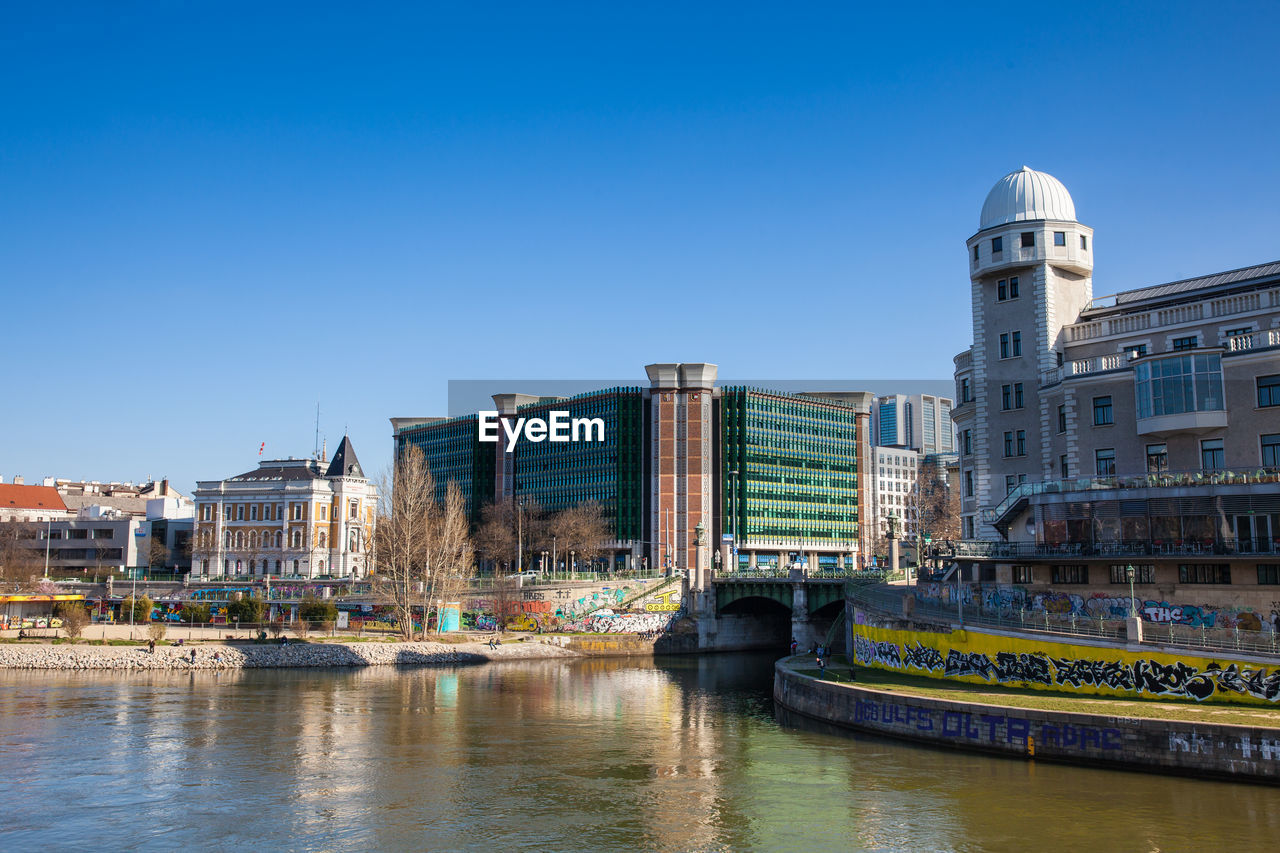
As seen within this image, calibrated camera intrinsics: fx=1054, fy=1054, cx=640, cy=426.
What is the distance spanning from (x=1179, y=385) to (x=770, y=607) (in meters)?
68.3

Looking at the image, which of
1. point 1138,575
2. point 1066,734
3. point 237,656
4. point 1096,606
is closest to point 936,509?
point 1096,606

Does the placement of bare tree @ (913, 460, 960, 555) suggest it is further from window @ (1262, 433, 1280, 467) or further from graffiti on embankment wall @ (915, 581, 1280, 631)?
window @ (1262, 433, 1280, 467)

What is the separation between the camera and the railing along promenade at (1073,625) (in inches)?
1666

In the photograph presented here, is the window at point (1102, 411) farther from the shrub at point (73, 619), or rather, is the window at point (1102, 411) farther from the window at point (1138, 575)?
the shrub at point (73, 619)

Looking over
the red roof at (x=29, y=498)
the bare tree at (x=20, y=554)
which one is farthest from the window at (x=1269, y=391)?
the red roof at (x=29, y=498)

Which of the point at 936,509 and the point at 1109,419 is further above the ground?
the point at 1109,419

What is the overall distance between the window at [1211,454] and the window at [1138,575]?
708 cm

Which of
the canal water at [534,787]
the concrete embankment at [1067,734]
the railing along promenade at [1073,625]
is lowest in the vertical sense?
the canal water at [534,787]

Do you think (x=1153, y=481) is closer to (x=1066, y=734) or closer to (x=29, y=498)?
(x=1066, y=734)

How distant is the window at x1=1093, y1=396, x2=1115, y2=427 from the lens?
61125 millimetres

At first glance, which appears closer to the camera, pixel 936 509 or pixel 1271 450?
pixel 1271 450

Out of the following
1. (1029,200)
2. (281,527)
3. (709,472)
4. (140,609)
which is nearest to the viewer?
(1029,200)

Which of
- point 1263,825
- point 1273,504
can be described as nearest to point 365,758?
point 1263,825

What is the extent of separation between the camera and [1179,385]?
56.6 m
